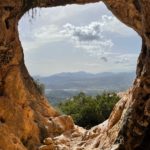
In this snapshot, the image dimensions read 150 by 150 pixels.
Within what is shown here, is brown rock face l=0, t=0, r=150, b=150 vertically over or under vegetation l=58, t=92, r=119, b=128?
over

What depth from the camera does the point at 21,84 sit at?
31812mm

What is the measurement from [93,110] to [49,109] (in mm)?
14472

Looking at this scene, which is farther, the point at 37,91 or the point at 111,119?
the point at 37,91

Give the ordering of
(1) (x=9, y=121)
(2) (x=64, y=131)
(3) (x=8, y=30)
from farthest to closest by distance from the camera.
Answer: (2) (x=64, y=131) → (3) (x=8, y=30) → (1) (x=9, y=121)

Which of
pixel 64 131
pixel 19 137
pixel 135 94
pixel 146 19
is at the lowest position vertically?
pixel 64 131

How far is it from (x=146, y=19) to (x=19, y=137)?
11.0 meters

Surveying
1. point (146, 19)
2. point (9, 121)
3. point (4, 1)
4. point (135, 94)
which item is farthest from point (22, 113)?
point (146, 19)

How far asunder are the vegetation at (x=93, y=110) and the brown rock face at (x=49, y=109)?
12975mm

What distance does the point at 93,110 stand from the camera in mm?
49344

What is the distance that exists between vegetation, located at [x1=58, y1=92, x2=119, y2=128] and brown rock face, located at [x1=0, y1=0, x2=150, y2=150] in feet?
42.6

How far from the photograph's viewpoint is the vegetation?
4821cm

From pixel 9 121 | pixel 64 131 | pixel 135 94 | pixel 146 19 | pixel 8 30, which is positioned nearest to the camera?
pixel 146 19

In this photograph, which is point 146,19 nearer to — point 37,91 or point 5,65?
point 5,65

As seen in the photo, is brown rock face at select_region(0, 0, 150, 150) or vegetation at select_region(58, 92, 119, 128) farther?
vegetation at select_region(58, 92, 119, 128)
